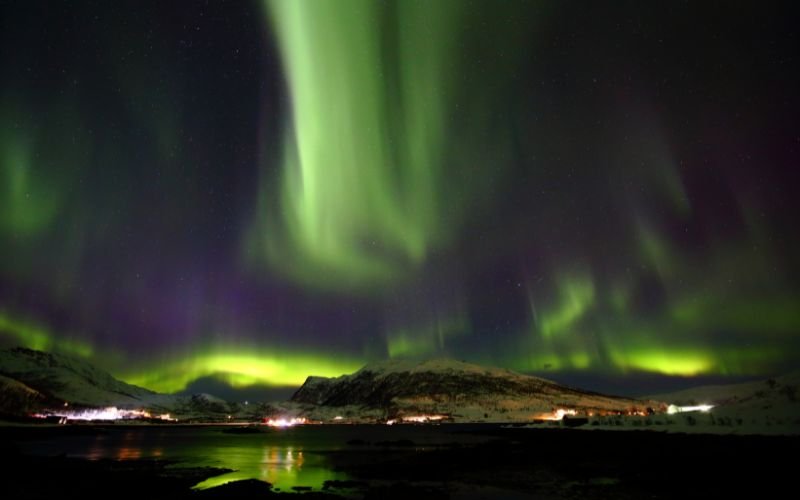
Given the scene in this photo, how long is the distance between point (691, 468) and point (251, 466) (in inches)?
1412

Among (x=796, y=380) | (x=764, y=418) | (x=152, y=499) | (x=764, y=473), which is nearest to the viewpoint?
(x=152, y=499)

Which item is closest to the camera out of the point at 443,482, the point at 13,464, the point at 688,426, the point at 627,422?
the point at 443,482

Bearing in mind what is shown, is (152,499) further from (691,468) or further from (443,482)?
(691,468)

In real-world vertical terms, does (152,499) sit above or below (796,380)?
below

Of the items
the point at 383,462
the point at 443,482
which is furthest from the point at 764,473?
the point at 383,462

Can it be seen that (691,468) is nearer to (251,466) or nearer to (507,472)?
(507,472)

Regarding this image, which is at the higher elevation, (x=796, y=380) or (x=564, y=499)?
(x=796, y=380)

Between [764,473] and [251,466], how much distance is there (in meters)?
39.6

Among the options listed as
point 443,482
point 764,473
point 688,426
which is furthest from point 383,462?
point 688,426

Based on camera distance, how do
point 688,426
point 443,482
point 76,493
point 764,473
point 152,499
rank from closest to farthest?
point 152,499, point 76,493, point 764,473, point 443,482, point 688,426

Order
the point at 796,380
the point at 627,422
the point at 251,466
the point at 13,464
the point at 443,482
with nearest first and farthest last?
the point at 443,482 → the point at 13,464 → the point at 251,466 → the point at 796,380 → the point at 627,422

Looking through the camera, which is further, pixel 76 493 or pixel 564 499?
pixel 76 493

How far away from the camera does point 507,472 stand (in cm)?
3988

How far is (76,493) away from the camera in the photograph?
98.7 feet
